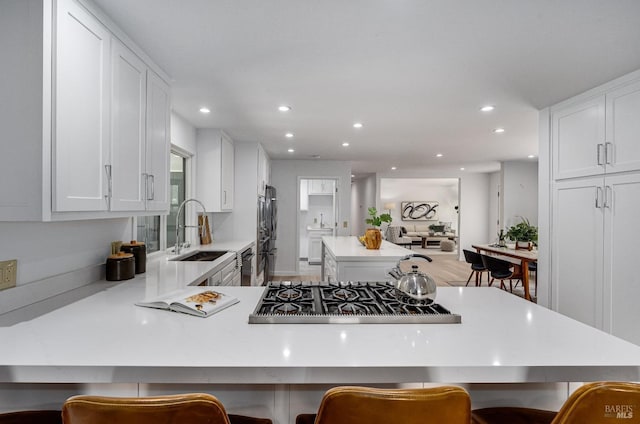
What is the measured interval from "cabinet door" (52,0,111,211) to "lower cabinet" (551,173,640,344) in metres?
3.50

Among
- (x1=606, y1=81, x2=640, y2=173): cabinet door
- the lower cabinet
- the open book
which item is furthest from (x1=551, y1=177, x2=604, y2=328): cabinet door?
the open book

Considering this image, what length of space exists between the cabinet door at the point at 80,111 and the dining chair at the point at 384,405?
1.26 meters

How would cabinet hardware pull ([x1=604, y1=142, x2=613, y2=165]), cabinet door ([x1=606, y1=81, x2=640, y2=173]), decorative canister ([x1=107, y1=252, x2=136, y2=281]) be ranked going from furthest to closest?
cabinet hardware pull ([x1=604, y1=142, x2=613, y2=165]) → cabinet door ([x1=606, y1=81, x2=640, y2=173]) → decorative canister ([x1=107, y1=252, x2=136, y2=281])

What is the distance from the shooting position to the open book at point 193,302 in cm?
142

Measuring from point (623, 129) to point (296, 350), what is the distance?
3071 millimetres

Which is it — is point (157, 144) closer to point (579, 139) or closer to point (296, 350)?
point (296, 350)

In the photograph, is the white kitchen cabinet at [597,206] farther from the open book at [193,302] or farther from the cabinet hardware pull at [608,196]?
the open book at [193,302]

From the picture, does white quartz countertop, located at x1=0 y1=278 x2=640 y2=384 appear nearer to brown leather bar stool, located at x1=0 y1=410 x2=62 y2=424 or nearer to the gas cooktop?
the gas cooktop

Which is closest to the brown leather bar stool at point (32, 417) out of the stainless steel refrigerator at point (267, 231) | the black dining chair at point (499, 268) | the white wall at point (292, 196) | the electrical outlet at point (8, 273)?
the electrical outlet at point (8, 273)

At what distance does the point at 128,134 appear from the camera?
187cm

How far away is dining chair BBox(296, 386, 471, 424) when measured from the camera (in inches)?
31.4

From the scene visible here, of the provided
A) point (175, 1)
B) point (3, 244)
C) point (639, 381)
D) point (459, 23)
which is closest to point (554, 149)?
point (459, 23)

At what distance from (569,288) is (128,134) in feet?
12.3

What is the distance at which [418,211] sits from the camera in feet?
44.3
